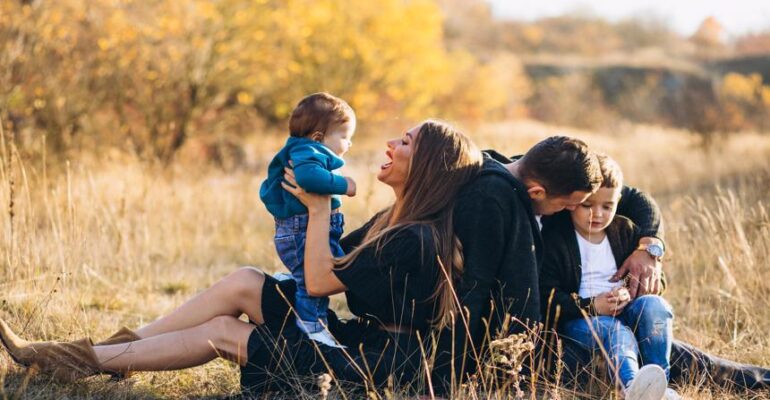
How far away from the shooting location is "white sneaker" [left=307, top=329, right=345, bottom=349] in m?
3.41

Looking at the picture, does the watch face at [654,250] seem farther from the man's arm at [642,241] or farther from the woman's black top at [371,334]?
the woman's black top at [371,334]

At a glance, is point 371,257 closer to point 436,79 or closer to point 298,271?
point 298,271

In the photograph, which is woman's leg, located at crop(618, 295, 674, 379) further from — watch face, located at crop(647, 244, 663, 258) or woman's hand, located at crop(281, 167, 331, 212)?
woman's hand, located at crop(281, 167, 331, 212)

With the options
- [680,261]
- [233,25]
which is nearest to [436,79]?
[233,25]

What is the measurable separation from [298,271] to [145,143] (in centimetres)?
880

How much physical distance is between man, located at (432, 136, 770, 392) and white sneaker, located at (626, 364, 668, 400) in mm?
455

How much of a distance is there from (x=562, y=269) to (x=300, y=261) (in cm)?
116

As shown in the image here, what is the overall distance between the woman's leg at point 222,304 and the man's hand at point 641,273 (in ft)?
5.22

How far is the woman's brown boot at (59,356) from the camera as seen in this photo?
10.7ft

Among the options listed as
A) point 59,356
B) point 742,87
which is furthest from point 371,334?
point 742,87

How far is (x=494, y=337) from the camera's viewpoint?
337 cm

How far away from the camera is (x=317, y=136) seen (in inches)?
138

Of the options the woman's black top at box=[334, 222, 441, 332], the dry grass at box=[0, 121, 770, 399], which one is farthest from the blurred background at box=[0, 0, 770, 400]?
the woman's black top at box=[334, 222, 441, 332]

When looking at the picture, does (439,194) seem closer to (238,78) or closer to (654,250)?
(654,250)
